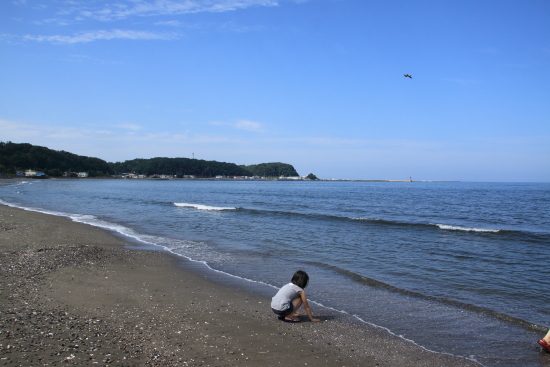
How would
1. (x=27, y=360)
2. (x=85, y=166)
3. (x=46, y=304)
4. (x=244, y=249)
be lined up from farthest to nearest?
(x=85, y=166), (x=244, y=249), (x=46, y=304), (x=27, y=360)

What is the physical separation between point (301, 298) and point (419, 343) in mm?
2220

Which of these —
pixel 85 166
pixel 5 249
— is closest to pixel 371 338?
pixel 5 249

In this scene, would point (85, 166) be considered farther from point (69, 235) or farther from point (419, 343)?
point (419, 343)

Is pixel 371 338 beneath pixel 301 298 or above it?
beneath

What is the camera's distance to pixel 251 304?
25.6 feet

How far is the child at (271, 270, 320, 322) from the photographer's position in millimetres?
6773

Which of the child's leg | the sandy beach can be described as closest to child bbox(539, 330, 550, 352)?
the sandy beach

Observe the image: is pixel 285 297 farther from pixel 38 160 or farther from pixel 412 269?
pixel 38 160

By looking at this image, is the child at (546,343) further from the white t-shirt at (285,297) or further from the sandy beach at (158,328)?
the white t-shirt at (285,297)

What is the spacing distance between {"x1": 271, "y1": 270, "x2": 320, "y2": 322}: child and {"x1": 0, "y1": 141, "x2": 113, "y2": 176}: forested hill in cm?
16441

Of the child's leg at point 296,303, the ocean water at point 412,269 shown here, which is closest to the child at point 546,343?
the ocean water at point 412,269

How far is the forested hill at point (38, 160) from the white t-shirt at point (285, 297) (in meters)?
164

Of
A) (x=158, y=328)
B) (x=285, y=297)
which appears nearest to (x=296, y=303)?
(x=285, y=297)

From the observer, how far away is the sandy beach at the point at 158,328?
4.89 m
